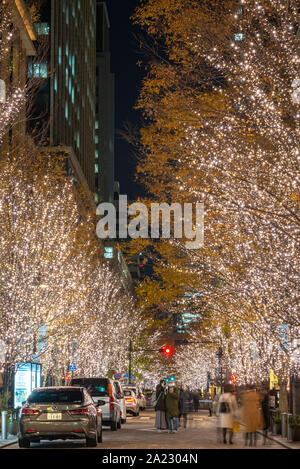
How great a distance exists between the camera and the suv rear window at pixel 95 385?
902 inches

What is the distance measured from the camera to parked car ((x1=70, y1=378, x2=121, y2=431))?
72.6 ft

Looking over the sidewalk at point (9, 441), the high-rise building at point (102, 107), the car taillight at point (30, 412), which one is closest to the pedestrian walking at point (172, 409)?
the sidewalk at point (9, 441)

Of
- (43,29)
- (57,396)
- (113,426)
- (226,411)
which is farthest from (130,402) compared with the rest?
(43,29)

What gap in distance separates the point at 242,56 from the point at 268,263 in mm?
5809

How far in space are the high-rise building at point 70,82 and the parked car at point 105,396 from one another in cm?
3132

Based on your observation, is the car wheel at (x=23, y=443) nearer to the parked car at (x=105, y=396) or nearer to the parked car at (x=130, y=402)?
the parked car at (x=105, y=396)

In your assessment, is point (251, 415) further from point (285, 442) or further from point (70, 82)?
point (70, 82)

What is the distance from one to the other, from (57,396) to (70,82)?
211 ft

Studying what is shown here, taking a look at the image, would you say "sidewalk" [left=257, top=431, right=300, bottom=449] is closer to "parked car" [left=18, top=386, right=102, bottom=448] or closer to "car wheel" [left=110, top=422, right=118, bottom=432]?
"parked car" [left=18, top=386, right=102, bottom=448]

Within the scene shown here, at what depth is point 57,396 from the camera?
15648 millimetres

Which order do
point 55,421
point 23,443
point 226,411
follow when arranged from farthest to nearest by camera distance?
point 226,411 < point 23,443 < point 55,421
